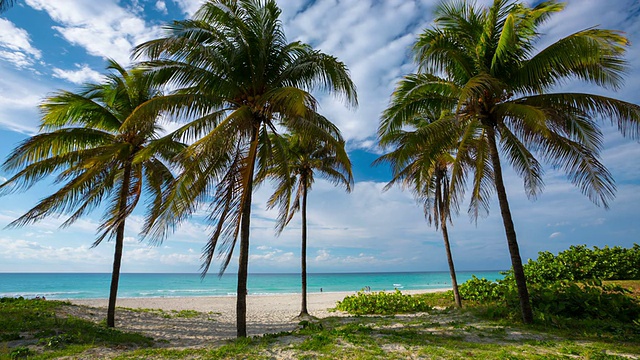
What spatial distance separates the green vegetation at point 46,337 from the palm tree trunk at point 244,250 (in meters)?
2.12

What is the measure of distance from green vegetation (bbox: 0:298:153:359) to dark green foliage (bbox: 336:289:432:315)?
27.8 ft

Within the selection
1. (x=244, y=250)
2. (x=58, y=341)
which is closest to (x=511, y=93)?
(x=244, y=250)

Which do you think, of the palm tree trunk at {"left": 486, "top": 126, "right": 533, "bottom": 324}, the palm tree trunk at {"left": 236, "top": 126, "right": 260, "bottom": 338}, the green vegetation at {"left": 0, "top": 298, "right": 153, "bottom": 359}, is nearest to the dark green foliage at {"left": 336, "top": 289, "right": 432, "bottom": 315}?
the palm tree trunk at {"left": 486, "top": 126, "right": 533, "bottom": 324}

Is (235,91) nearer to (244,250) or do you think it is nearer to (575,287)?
(244,250)

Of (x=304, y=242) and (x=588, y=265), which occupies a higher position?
(x=304, y=242)

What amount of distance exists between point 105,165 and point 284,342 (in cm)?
700

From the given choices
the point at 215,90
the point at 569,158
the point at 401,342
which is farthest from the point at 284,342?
the point at 569,158

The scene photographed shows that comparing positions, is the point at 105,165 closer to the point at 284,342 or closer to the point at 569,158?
the point at 284,342

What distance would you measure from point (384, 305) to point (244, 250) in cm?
813

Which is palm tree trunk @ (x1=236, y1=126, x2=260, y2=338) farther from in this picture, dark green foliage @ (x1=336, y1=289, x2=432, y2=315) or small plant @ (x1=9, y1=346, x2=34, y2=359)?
dark green foliage @ (x1=336, y1=289, x2=432, y2=315)

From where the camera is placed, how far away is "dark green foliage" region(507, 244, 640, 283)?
12.3 meters

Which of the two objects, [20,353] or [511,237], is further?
[511,237]

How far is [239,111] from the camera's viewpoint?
287 inches

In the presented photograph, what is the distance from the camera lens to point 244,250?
302 inches
